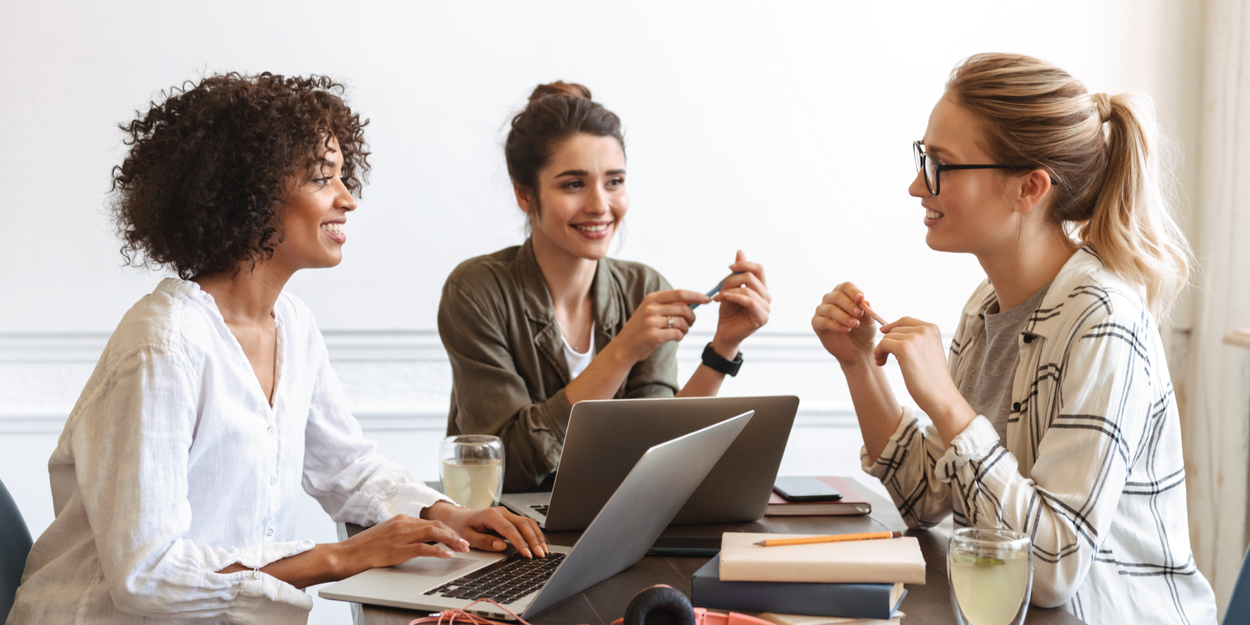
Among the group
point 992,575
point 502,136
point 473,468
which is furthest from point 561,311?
point 992,575

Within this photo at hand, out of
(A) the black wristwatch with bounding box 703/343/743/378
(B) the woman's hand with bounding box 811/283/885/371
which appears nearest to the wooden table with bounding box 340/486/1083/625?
(B) the woman's hand with bounding box 811/283/885/371

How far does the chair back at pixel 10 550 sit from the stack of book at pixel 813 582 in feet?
3.04

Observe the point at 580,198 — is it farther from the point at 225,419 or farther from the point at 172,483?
the point at 172,483

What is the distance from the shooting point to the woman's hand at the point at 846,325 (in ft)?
5.18

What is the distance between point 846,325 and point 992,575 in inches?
26.8

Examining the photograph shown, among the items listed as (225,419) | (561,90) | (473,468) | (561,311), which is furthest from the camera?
(561,90)

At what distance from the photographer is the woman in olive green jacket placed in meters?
1.86

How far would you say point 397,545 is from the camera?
1.19m

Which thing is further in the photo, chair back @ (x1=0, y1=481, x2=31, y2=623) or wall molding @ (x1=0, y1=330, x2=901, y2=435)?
wall molding @ (x1=0, y1=330, x2=901, y2=435)

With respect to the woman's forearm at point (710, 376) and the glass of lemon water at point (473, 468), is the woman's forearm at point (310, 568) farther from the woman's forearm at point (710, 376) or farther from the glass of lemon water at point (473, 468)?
the woman's forearm at point (710, 376)

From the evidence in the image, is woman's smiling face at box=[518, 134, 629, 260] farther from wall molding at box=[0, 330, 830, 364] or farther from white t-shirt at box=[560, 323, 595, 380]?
wall molding at box=[0, 330, 830, 364]

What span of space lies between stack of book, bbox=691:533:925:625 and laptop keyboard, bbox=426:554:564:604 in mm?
216

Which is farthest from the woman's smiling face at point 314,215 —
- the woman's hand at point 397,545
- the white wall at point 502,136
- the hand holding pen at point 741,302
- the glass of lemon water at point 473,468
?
the white wall at point 502,136

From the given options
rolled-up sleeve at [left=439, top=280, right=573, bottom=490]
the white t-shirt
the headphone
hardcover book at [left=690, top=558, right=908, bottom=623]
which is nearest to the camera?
the headphone
